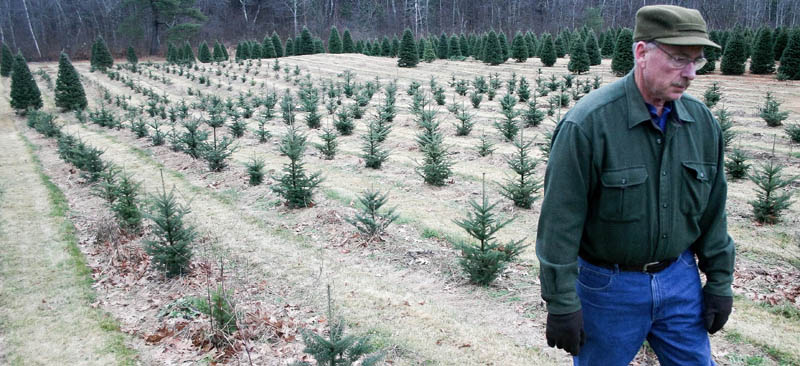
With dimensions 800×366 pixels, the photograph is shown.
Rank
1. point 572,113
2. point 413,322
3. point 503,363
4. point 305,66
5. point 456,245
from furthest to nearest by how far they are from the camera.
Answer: point 305,66 < point 456,245 < point 413,322 < point 503,363 < point 572,113

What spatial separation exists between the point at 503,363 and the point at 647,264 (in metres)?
2.50

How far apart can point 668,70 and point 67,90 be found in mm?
29562

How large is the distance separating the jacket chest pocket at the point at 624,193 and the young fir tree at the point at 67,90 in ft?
93.8

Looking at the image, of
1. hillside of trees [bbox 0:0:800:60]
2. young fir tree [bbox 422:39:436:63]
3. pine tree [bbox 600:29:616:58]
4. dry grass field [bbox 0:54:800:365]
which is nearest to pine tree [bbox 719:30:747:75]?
pine tree [bbox 600:29:616:58]

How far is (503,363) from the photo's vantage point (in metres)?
4.69

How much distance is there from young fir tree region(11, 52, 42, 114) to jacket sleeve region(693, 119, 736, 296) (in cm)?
2913

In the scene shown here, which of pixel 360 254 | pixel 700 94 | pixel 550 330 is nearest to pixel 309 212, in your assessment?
pixel 360 254

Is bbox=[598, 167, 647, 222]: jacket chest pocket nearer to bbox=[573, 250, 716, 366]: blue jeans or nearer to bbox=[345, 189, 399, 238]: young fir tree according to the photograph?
Result: bbox=[573, 250, 716, 366]: blue jeans

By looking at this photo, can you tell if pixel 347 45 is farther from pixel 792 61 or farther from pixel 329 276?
pixel 329 276

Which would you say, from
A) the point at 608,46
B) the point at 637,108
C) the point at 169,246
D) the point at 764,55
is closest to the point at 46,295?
the point at 169,246

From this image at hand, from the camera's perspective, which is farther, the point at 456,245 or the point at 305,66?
the point at 305,66

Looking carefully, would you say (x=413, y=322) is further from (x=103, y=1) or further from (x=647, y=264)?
(x=103, y=1)

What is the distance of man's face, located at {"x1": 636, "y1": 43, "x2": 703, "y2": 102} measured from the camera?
2.36 meters

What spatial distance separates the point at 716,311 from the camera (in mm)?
2576
